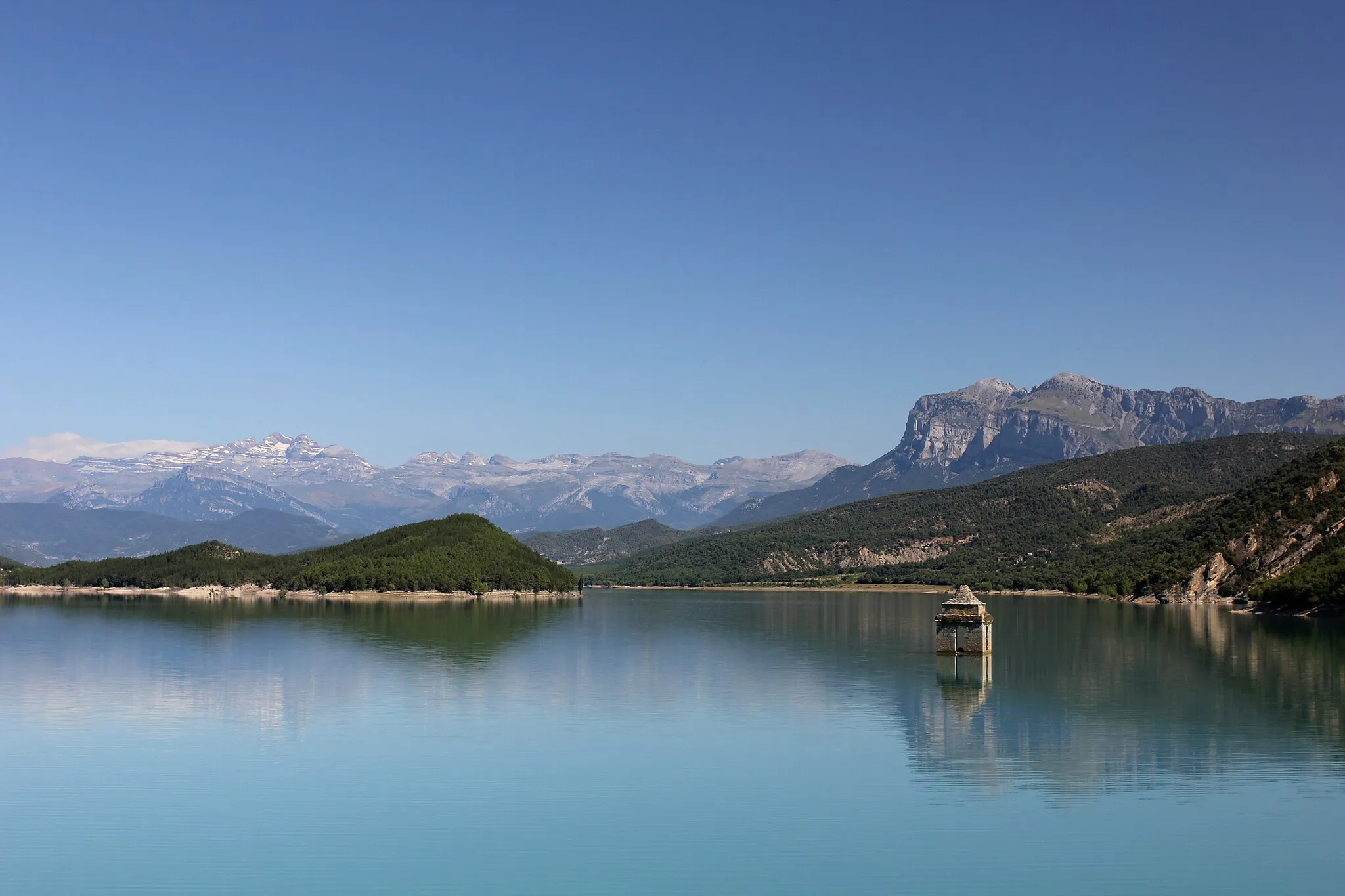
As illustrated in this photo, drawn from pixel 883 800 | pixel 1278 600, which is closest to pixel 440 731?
pixel 883 800

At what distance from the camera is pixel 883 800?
41.9 meters

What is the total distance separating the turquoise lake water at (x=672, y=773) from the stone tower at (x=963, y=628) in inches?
125

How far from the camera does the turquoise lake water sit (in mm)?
33969

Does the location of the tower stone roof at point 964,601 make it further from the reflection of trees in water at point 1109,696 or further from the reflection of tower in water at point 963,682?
the reflection of trees in water at point 1109,696

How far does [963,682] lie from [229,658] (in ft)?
170

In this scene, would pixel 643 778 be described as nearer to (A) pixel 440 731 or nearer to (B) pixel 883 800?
(B) pixel 883 800

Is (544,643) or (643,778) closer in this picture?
(643,778)

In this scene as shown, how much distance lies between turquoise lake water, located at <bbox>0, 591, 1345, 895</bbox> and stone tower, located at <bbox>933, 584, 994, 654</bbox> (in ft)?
10.4

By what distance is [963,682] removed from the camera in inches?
2990

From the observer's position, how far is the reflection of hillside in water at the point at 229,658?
64438 millimetres

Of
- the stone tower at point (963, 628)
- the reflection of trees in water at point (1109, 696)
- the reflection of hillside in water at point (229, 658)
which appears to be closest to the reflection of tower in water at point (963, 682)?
the reflection of trees in water at point (1109, 696)

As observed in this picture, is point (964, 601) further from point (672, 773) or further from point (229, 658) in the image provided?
point (229, 658)

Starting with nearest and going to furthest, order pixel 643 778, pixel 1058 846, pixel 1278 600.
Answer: pixel 1058 846
pixel 643 778
pixel 1278 600

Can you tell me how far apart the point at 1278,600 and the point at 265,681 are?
373 feet
